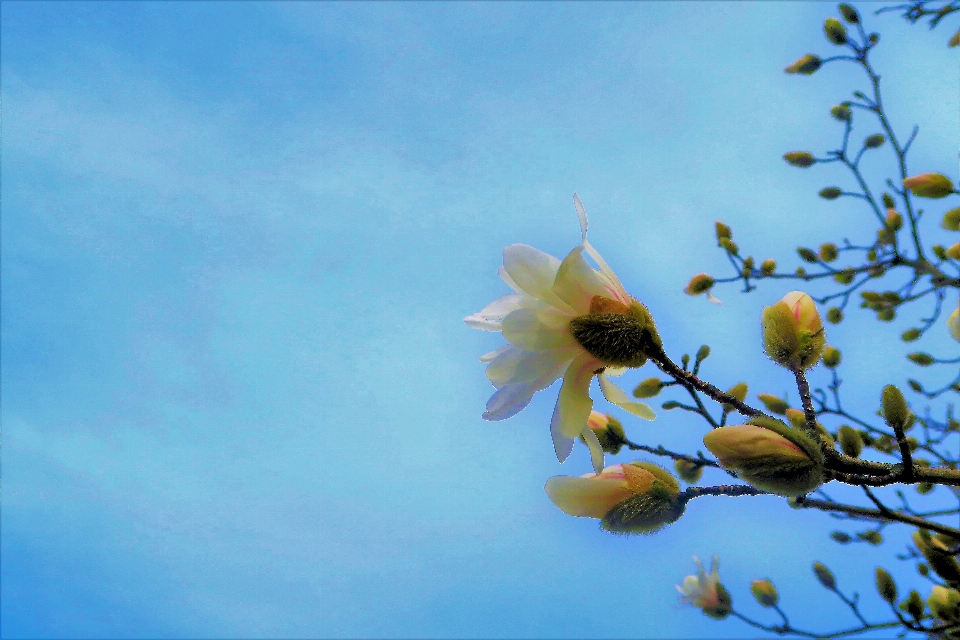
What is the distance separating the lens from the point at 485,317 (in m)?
1.45

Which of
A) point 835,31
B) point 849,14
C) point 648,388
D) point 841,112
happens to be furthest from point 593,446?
point 849,14

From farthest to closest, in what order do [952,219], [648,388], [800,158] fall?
[800,158] → [952,219] → [648,388]

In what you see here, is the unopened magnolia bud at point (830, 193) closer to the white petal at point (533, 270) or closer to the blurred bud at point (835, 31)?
the blurred bud at point (835, 31)

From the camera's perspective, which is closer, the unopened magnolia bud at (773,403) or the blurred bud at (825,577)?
the unopened magnolia bud at (773,403)

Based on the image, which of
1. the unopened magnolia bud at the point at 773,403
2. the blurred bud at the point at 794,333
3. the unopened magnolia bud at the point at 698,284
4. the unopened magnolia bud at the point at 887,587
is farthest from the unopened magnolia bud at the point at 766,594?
the blurred bud at the point at 794,333

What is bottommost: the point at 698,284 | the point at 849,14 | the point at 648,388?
the point at 648,388

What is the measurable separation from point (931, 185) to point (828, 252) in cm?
92

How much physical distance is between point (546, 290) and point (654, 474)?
17.7 inches

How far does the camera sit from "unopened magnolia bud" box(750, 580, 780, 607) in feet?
8.48

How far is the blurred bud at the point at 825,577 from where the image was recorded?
2.64 metres

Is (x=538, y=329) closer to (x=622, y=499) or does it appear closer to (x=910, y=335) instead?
(x=622, y=499)

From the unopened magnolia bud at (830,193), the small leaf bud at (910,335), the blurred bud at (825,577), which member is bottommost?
the blurred bud at (825,577)

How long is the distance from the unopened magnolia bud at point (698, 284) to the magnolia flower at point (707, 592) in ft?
3.69

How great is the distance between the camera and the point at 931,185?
2197 mm
